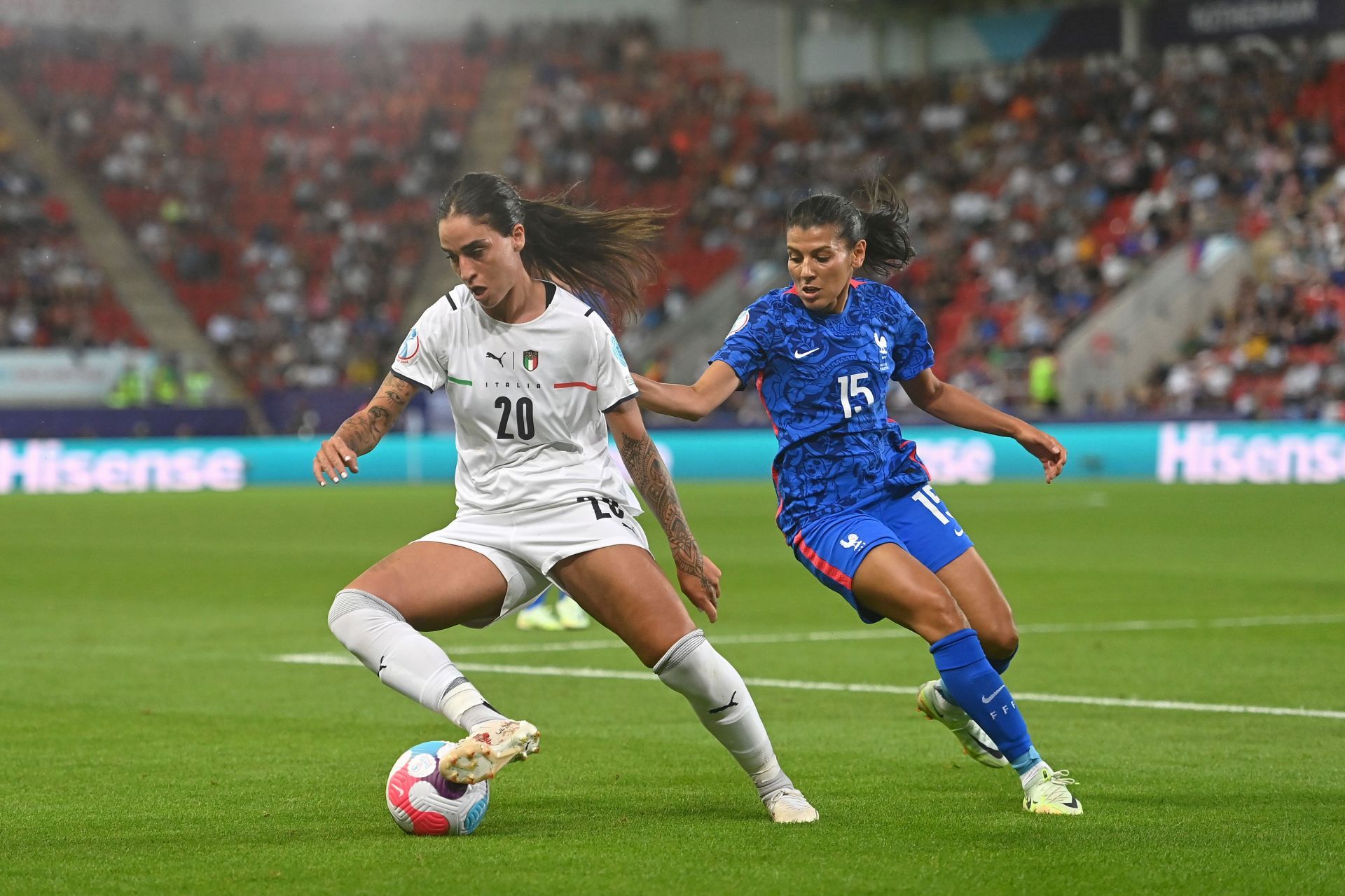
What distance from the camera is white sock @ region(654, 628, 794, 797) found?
5.61m

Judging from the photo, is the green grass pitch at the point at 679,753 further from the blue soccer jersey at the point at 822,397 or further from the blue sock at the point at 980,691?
the blue soccer jersey at the point at 822,397

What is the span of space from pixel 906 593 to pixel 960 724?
777mm

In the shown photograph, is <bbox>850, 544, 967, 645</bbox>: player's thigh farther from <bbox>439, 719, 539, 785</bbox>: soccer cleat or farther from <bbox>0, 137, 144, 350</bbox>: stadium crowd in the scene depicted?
<bbox>0, 137, 144, 350</bbox>: stadium crowd

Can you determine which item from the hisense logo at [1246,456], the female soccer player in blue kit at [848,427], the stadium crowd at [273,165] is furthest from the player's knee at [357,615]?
the stadium crowd at [273,165]

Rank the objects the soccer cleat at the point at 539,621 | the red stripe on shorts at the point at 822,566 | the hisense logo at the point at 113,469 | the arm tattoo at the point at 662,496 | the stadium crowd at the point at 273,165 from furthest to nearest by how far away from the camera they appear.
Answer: the stadium crowd at the point at 273,165
the hisense logo at the point at 113,469
the soccer cleat at the point at 539,621
the red stripe on shorts at the point at 822,566
the arm tattoo at the point at 662,496

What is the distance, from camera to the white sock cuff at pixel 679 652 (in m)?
5.59

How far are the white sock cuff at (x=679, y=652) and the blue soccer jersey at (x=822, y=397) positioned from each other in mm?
981

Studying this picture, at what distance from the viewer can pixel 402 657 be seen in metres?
5.40

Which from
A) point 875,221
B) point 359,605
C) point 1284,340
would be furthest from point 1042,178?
point 359,605

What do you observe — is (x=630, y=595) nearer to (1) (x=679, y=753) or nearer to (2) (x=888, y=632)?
(1) (x=679, y=753)

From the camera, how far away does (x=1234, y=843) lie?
212 inches

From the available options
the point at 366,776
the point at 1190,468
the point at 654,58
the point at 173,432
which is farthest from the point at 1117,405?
the point at 366,776

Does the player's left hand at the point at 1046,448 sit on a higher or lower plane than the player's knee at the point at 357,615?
higher

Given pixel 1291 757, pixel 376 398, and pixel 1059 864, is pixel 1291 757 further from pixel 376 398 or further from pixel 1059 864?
pixel 376 398
